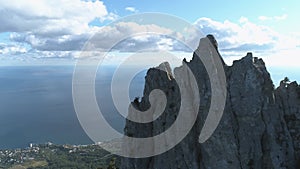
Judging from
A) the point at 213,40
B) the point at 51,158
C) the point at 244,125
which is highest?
the point at 213,40

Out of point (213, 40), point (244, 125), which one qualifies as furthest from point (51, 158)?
point (244, 125)

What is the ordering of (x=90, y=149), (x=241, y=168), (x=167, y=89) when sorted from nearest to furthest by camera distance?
(x=241, y=168), (x=167, y=89), (x=90, y=149)

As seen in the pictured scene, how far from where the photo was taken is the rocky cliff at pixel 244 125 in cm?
2819

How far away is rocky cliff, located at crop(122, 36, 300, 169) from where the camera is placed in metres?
28.2

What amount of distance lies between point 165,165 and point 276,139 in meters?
10.8

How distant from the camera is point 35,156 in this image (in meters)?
198

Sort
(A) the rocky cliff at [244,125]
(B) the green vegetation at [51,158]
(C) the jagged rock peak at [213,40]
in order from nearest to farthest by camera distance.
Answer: (A) the rocky cliff at [244,125] → (C) the jagged rock peak at [213,40] → (B) the green vegetation at [51,158]

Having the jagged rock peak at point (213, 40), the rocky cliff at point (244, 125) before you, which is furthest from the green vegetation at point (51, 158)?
the jagged rock peak at point (213, 40)

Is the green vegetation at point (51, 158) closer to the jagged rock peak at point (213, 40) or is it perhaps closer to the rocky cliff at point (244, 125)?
the rocky cliff at point (244, 125)

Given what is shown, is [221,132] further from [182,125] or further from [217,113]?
[182,125]

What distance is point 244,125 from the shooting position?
28609 millimetres

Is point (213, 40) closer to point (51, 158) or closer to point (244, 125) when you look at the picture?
point (244, 125)

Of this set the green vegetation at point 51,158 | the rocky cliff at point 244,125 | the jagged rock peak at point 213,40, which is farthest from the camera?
the green vegetation at point 51,158

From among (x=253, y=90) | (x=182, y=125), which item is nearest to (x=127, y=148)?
(x=182, y=125)
